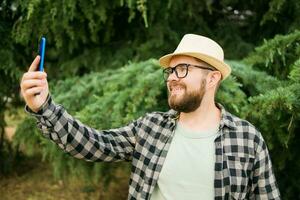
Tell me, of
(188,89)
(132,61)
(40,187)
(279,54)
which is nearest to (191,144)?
(188,89)

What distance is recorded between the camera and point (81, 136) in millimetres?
2020

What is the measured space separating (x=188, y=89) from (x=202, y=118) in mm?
171

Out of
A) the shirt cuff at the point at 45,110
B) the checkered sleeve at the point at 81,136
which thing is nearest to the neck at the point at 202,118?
the checkered sleeve at the point at 81,136

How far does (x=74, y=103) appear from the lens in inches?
136

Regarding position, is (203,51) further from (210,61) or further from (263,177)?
(263,177)

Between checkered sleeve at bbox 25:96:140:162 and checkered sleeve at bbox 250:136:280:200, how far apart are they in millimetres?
598

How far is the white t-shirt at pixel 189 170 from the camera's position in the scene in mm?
1957

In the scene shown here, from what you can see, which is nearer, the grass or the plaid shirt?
the plaid shirt

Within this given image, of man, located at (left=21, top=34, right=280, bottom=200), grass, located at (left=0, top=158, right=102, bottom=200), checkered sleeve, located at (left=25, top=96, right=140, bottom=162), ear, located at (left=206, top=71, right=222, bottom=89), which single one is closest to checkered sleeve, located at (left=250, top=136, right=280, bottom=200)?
man, located at (left=21, top=34, right=280, bottom=200)

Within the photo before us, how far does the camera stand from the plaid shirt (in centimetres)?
196

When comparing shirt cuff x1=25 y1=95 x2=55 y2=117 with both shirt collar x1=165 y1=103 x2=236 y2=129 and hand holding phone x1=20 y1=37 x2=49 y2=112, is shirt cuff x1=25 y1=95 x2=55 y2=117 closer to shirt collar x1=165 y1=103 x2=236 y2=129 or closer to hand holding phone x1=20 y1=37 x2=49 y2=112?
hand holding phone x1=20 y1=37 x2=49 y2=112

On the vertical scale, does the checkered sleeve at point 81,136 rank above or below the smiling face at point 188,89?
below

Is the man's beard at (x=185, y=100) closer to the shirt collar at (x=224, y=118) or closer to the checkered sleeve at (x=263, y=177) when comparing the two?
the shirt collar at (x=224, y=118)

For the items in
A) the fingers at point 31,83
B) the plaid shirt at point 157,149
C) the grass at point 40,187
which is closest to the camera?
the fingers at point 31,83
